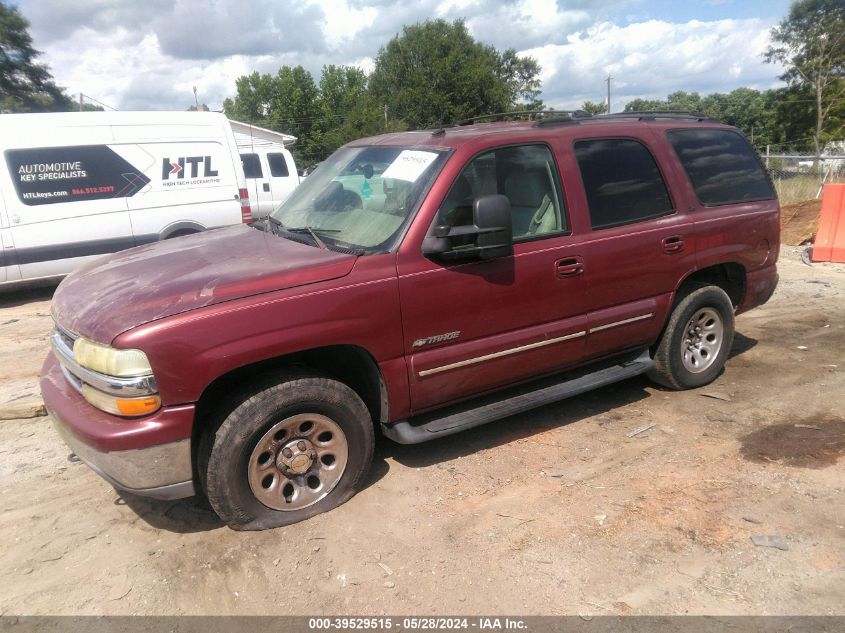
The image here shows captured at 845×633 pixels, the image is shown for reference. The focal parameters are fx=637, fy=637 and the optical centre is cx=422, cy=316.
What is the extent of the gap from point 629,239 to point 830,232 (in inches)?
270

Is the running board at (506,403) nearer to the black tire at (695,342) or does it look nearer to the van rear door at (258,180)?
the black tire at (695,342)

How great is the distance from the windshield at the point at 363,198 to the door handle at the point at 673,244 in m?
1.74

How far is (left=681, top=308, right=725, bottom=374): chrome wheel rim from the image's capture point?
484 cm

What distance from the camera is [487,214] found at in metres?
3.39

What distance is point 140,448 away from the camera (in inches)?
113

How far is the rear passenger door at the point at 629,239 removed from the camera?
4090mm

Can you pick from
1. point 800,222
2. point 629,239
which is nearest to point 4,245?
point 629,239

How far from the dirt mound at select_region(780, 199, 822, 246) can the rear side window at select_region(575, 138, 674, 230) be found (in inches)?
279

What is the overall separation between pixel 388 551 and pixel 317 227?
191cm

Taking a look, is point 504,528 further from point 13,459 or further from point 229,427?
point 13,459

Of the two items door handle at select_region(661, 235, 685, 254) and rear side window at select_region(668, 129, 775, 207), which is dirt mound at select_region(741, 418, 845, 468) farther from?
rear side window at select_region(668, 129, 775, 207)

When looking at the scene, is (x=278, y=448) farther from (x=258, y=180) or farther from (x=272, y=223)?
(x=258, y=180)

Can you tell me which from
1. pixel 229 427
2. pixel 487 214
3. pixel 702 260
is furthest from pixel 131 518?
pixel 702 260

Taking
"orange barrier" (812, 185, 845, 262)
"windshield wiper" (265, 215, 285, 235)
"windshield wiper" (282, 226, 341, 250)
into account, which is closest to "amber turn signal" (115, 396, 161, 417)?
"windshield wiper" (282, 226, 341, 250)
